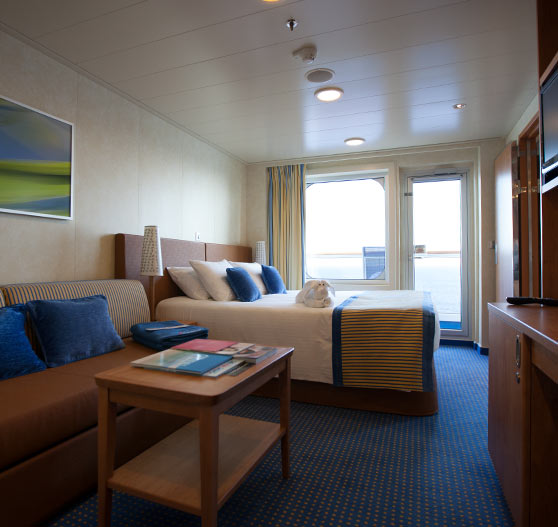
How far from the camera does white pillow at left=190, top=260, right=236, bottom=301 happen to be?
3.20 meters

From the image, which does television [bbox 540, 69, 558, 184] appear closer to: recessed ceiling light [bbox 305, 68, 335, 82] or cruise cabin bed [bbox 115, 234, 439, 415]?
cruise cabin bed [bbox 115, 234, 439, 415]

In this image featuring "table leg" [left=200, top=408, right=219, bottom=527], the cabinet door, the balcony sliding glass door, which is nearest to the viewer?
"table leg" [left=200, top=408, right=219, bottom=527]

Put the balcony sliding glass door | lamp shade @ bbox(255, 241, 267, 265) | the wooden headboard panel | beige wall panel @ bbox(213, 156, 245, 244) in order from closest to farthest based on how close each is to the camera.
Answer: the wooden headboard panel < beige wall panel @ bbox(213, 156, 245, 244) < the balcony sliding glass door < lamp shade @ bbox(255, 241, 267, 265)

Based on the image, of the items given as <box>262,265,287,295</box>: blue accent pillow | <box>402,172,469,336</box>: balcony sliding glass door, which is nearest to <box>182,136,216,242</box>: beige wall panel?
<box>262,265,287,295</box>: blue accent pillow

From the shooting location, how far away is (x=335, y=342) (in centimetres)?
242

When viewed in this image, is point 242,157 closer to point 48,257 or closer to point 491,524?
point 48,257

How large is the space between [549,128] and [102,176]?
9.35 ft

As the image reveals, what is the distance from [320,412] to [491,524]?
119 cm

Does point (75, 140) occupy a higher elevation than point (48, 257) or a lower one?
higher

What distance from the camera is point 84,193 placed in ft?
8.77

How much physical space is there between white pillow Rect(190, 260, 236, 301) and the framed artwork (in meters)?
1.14

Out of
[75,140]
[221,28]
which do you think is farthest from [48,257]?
[221,28]

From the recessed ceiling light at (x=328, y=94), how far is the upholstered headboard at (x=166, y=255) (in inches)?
72.7

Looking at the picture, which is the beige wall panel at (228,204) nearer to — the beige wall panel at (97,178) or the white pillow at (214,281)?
the beige wall panel at (97,178)
